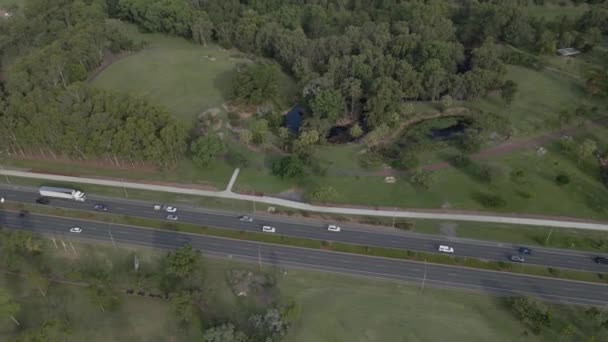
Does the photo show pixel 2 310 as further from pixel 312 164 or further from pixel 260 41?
pixel 260 41

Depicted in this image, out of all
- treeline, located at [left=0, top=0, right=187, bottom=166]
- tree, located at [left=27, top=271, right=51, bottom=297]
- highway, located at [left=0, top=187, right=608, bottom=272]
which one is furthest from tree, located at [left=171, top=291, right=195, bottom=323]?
treeline, located at [left=0, top=0, right=187, bottom=166]

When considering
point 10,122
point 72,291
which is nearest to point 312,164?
point 72,291

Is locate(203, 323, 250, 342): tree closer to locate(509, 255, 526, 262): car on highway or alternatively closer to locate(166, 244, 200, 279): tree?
locate(166, 244, 200, 279): tree

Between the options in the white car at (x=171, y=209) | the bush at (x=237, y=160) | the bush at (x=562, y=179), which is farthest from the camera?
the bush at (x=237, y=160)

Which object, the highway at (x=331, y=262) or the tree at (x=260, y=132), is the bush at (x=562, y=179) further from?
the tree at (x=260, y=132)

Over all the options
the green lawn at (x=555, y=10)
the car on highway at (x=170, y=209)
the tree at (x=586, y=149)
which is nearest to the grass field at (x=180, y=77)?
the car on highway at (x=170, y=209)

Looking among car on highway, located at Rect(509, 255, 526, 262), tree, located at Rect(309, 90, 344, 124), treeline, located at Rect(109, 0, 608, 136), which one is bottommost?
car on highway, located at Rect(509, 255, 526, 262)
